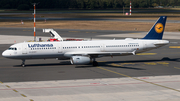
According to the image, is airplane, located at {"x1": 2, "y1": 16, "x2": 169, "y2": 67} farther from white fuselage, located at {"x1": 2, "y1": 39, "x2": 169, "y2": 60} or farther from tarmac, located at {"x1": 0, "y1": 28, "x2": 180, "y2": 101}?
tarmac, located at {"x1": 0, "y1": 28, "x2": 180, "y2": 101}

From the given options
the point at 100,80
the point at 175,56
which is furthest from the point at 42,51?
the point at 175,56

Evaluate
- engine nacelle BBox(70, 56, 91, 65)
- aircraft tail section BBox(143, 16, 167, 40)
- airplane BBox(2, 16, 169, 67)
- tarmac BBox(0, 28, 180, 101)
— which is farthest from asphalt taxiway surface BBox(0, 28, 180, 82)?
aircraft tail section BBox(143, 16, 167, 40)

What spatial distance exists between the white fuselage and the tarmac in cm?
213

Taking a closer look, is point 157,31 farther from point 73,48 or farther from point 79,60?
point 79,60

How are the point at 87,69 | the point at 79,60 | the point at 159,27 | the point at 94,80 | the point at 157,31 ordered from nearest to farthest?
1. the point at 94,80
2. the point at 79,60
3. the point at 87,69
4. the point at 157,31
5. the point at 159,27

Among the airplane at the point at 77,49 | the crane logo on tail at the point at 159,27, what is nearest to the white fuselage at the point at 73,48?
the airplane at the point at 77,49

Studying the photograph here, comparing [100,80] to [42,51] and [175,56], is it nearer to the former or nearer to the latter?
[42,51]

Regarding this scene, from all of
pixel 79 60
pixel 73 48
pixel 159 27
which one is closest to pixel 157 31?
pixel 159 27

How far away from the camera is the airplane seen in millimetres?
42156

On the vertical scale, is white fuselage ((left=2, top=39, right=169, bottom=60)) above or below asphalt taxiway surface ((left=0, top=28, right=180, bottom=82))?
A: above

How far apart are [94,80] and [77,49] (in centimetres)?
986

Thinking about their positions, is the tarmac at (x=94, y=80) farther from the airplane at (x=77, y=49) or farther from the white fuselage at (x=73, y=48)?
the white fuselage at (x=73, y=48)

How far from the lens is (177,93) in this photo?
29500 mm

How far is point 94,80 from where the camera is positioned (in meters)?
35.3
